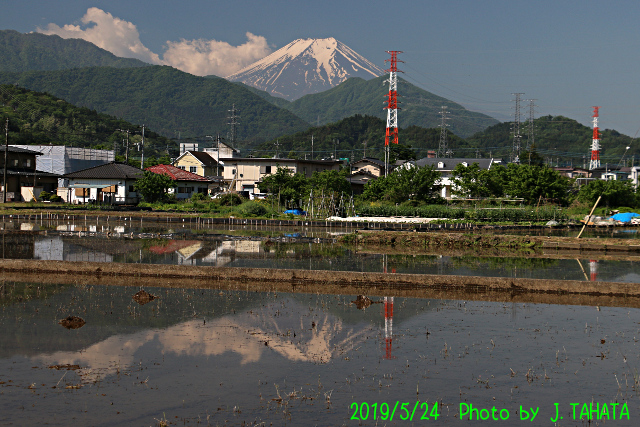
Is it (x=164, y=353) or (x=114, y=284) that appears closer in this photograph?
(x=164, y=353)

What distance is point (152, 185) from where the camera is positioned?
48781 mm

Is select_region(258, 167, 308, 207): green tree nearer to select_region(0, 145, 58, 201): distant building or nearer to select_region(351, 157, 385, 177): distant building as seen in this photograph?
select_region(0, 145, 58, 201): distant building

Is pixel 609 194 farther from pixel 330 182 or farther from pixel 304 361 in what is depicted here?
→ pixel 304 361

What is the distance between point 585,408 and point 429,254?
1597cm

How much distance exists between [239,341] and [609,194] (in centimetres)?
5310

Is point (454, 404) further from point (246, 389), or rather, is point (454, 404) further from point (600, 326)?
point (600, 326)

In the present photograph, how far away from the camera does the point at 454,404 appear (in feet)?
23.2

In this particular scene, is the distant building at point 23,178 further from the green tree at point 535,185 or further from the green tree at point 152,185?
the green tree at point 535,185

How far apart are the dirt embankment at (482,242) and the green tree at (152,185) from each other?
26594 millimetres

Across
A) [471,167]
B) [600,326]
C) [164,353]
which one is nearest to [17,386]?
[164,353]

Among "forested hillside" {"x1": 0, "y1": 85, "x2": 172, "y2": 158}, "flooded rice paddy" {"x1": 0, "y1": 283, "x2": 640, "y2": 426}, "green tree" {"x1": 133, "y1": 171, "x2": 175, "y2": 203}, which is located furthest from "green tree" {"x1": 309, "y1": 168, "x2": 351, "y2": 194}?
"forested hillside" {"x1": 0, "y1": 85, "x2": 172, "y2": 158}

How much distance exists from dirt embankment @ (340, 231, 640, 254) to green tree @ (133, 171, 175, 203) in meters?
26.6

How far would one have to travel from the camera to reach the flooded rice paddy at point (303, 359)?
6781 mm

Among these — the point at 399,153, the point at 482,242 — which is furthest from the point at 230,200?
the point at 399,153
